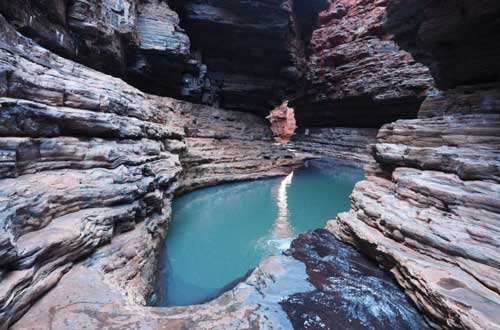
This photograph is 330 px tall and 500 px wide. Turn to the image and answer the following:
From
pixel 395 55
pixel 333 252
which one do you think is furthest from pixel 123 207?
pixel 395 55

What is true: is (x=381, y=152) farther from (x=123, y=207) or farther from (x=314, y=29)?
(x=314, y=29)

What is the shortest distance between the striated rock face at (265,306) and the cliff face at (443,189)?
0.40 meters

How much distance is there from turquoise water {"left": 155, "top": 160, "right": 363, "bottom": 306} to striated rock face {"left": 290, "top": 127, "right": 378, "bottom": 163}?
27.3 ft

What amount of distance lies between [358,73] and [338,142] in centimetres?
617

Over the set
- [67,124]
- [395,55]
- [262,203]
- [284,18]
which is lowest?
[262,203]

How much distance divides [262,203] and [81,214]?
6773 millimetres

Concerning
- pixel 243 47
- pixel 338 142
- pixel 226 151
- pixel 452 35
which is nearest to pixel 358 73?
Answer: pixel 338 142

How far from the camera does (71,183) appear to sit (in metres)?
4.13

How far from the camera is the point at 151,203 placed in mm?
5762

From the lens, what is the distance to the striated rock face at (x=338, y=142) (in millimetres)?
21038

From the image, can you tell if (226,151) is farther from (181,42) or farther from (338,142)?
(338,142)

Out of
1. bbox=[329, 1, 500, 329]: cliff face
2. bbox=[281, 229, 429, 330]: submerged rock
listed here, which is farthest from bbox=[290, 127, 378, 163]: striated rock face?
bbox=[281, 229, 429, 330]: submerged rock

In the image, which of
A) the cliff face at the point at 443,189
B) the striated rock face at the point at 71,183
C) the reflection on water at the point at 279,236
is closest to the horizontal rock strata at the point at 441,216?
the cliff face at the point at 443,189

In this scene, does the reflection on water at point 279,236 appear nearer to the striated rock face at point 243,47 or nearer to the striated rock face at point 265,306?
the striated rock face at point 265,306
